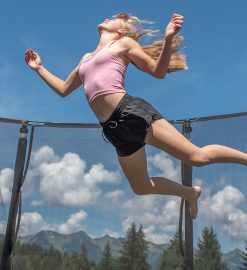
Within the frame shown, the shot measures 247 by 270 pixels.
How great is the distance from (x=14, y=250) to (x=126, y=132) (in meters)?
2.17

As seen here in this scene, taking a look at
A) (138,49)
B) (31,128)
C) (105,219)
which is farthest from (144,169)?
(31,128)

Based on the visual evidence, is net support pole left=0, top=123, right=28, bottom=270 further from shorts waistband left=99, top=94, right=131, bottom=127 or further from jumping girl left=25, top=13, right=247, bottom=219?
shorts waistband left=99, top=94, right=131, bottom=127

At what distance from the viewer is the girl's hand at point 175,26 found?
212 cm

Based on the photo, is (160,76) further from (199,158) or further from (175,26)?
(199,158)

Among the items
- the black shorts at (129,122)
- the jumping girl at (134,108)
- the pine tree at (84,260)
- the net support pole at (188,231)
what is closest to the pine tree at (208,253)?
the net support pole at (188,231)

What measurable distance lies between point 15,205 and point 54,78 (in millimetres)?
1678

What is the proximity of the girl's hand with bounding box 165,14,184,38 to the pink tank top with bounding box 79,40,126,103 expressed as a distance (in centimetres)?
32

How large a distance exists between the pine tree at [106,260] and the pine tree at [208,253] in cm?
70

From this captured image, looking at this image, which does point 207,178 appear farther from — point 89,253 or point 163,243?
point 89,253

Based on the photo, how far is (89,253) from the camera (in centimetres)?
404

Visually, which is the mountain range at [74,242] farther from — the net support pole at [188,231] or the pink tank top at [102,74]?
the pink tank top at [102,74]

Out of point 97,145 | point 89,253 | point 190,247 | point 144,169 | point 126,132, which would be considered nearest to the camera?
point 126,132

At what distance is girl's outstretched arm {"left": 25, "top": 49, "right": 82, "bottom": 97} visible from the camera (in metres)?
2.62

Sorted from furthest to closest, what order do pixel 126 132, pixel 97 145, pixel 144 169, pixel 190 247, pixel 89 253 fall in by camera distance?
pixel 97 145 → pixel 89 253 → pixel 190 247 → pixel 144 169 → pixel 126 132
